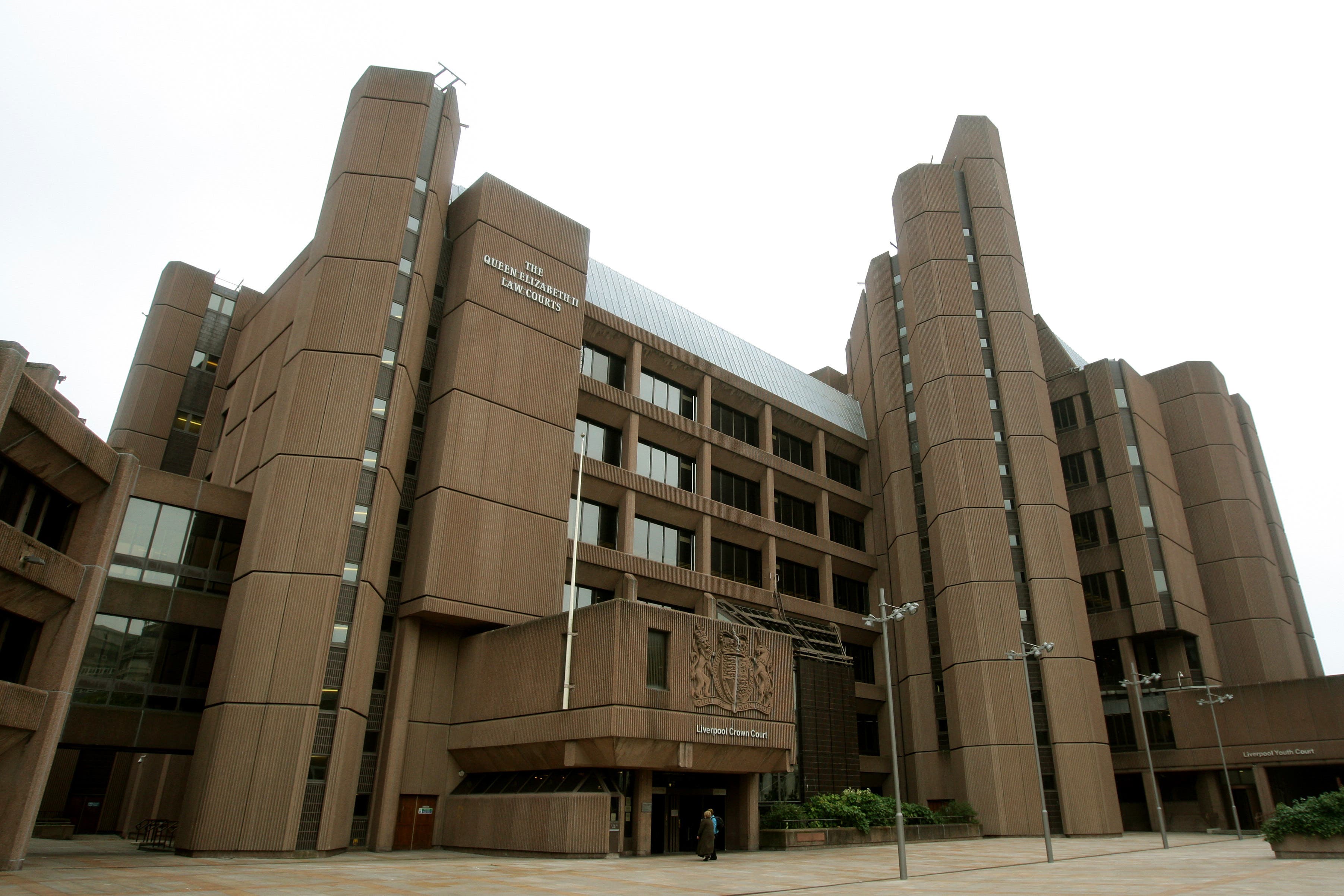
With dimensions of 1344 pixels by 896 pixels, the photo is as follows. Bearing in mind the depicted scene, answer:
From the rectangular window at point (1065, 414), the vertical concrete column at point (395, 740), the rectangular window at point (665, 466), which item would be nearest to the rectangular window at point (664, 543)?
the rectangular window at point (665, 466)

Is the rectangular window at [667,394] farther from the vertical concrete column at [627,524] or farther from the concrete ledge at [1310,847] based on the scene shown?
the concrete ledge at [1310,847]

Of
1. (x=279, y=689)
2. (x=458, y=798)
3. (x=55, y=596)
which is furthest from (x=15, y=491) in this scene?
(x=458, y=798)

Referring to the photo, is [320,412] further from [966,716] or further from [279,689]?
[966,716]

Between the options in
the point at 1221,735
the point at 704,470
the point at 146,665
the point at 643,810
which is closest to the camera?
the point at 643,810

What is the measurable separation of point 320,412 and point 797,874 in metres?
23.3

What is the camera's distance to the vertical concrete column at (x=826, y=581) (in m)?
54.6

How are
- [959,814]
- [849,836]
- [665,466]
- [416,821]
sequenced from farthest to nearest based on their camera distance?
1. [665,466]
2. [959,814]
3. [849,836]
4. [416,821]

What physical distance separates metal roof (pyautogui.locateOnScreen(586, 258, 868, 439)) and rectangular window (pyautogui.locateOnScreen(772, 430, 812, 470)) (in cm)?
221

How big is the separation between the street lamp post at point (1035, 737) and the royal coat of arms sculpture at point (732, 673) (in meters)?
9.29

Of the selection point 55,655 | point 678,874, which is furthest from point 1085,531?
point 55,655

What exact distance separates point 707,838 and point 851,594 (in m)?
33.6

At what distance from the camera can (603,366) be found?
48.1 metres

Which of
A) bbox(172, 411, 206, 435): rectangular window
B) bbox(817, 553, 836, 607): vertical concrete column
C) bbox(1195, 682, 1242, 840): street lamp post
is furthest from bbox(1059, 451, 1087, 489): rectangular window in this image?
bbox(172, 411, 206, 435): rectangular window

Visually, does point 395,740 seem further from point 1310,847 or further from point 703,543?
point 1310,847
